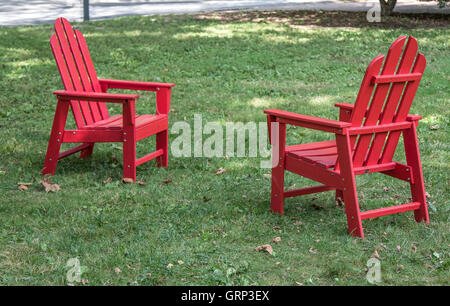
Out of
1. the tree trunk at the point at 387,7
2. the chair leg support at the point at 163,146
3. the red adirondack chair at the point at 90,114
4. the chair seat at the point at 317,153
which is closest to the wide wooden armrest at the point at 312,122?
the chair seat at the point at 317,153

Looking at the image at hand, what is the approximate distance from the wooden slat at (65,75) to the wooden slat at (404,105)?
2.55 metres

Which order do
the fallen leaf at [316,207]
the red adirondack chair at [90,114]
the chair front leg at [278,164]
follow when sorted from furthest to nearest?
the red adirondack chair at [90,114] < the fallen leaf at [316,207] < the chair front leg at [278,164]

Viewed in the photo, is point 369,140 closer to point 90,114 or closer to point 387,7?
point 90,114

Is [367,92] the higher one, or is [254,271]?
[367,92]

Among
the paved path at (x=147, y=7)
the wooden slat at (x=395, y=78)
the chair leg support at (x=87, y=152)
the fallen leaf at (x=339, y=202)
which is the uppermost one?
the wooden slat at (x=395, y=78)

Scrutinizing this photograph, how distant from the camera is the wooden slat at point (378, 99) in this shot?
3945 millimetres

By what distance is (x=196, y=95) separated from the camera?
320 inches

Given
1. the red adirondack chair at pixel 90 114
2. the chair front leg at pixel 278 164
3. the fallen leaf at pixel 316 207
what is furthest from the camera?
the red adirondack chair at pixel 90 114

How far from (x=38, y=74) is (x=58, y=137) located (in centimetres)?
397

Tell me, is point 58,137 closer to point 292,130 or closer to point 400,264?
point 292,130

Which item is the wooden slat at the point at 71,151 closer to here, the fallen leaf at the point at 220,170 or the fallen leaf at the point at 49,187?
the fallen leaf at the point at 49,187

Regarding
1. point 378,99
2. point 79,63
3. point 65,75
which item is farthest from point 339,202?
point 79,63

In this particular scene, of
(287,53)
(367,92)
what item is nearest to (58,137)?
(367,92)

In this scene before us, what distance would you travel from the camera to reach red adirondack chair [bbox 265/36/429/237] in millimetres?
3964
